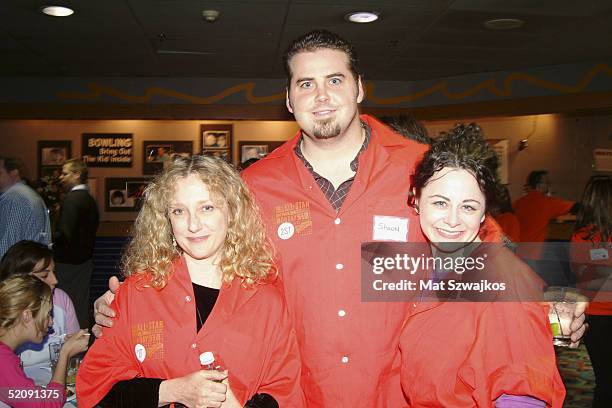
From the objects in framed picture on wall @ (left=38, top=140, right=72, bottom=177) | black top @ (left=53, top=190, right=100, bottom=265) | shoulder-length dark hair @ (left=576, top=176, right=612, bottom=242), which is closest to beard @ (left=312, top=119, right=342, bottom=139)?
shoulder-length dark hair @ (left=576, top=176, right=612, bottom=242)

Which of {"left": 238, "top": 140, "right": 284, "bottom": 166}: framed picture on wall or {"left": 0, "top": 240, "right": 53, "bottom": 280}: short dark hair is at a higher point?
{"left": 238, "top": 140, "right": 284, "bottom": 166}: framed picture on wall

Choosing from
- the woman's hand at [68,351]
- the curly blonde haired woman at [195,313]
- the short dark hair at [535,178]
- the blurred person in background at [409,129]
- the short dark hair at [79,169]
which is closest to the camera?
the curly blonde haired woman at [195,313]

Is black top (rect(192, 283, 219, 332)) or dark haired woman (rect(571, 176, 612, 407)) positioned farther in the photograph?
dark haired woman (rect(571, 176, 612, 407))

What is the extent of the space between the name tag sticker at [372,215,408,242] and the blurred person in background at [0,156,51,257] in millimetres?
3330

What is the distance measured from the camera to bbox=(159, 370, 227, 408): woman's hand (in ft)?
5.00

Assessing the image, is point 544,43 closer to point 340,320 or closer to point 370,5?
point 370,5

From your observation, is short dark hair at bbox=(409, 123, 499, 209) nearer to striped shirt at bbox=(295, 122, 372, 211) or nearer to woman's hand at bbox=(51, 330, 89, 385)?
striped shirt at bbox=(295, 122, 372, 211)

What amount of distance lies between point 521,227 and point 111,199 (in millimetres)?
5455

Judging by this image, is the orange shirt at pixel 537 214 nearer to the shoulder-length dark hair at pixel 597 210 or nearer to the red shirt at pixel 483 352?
the shoulder-length dark hair at pixel 597 210

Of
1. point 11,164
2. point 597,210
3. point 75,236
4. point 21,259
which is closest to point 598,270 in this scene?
point 597,210

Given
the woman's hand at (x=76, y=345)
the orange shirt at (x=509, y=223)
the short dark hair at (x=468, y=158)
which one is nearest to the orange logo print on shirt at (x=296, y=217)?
the short dark hair at (x=468, y=158)

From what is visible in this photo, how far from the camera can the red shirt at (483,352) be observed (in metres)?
1.37

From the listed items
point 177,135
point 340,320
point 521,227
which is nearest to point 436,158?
point 340,320

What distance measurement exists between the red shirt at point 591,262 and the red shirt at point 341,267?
201cm
